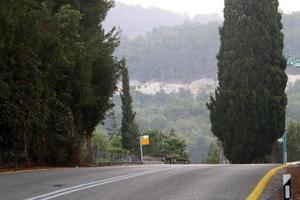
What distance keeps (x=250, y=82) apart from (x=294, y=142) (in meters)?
34.8

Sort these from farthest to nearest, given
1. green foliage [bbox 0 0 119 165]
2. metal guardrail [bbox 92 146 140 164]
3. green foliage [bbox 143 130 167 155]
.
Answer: green foliage [bbox 143 130 167 155], metal guardrail [bbox 92 146 140 164], green foliage [bbox 0 0 119 165]

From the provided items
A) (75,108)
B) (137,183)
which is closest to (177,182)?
(137,183)

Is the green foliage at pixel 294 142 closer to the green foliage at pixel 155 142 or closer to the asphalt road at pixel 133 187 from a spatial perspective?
the green foliage at pixel 155 142

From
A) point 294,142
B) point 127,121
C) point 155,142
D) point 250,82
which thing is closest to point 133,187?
point 250,82

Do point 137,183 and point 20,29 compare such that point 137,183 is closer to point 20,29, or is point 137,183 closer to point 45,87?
point 20,29

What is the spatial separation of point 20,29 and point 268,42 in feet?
81.9

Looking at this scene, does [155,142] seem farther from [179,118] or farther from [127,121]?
[179,118]

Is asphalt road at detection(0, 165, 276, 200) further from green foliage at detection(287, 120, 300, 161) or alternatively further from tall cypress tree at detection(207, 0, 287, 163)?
green foliage at detection(287, 120, 300, 161)

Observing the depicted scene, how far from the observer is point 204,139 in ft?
464

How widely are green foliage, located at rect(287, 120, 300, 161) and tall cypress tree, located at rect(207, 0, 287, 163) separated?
105ft

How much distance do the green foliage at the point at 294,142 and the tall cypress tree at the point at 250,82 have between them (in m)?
32.1

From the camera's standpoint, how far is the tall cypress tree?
38812mm

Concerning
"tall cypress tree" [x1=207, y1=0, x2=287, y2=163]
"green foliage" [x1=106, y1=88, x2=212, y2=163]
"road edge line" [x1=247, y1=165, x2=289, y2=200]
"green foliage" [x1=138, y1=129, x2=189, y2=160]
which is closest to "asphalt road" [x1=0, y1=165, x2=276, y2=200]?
"road edge line" [x1=247, y1=165, x2=289, y2=200]

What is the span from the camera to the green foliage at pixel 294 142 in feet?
230
